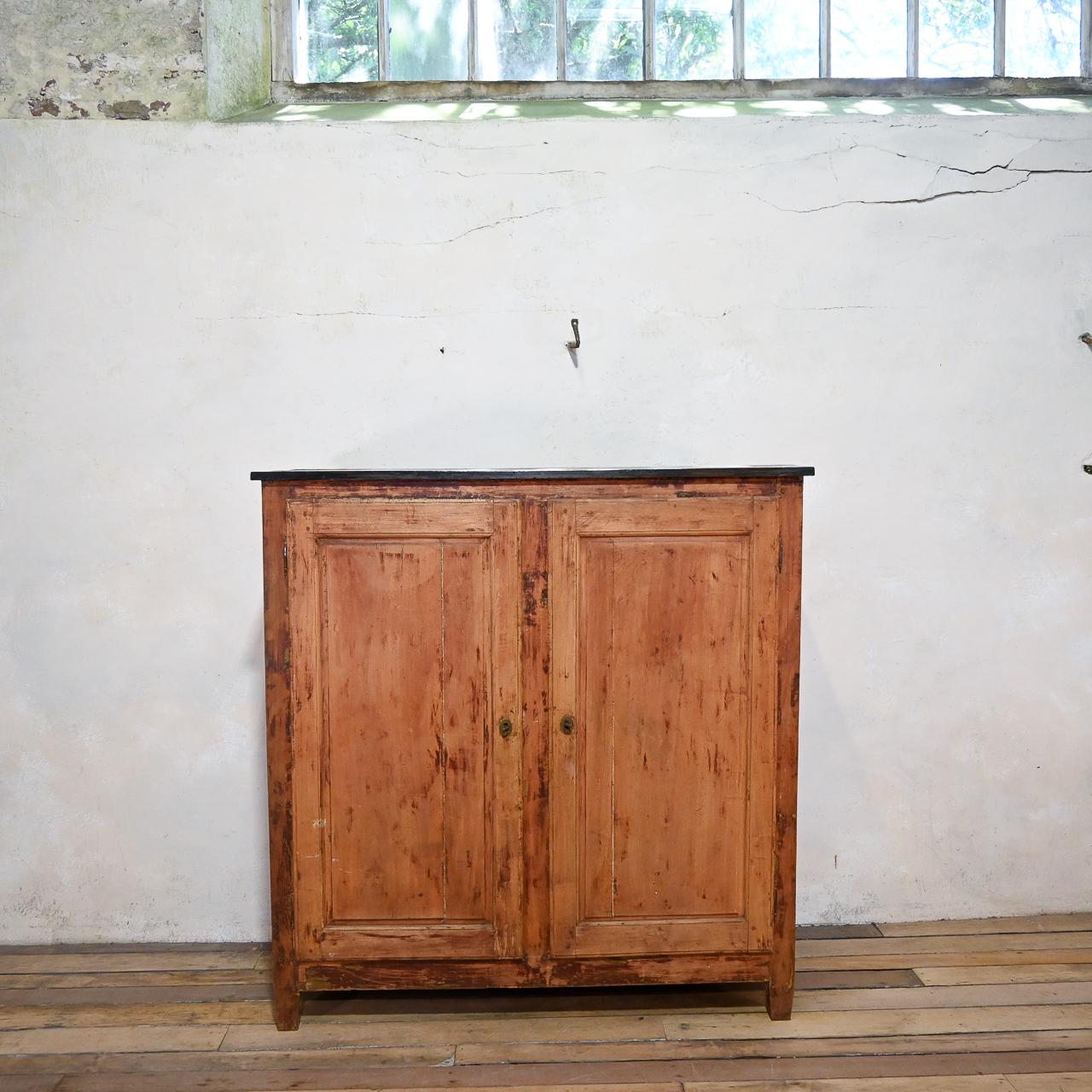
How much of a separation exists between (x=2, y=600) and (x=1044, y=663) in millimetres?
3588

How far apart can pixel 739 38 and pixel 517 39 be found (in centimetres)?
81

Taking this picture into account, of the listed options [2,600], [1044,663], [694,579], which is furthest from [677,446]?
[2,600]

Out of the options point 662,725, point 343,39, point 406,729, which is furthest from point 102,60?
point 662,725

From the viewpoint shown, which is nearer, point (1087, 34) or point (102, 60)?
point (102, 60)

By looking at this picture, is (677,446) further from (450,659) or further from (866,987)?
(866,987)

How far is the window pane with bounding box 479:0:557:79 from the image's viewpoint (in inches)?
135

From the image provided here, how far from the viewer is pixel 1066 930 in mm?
3189

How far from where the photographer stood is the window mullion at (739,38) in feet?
11.3

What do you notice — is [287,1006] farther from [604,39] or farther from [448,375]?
[604,39]

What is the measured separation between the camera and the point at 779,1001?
260 cm

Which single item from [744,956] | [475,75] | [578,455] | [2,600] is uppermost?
[475,75]

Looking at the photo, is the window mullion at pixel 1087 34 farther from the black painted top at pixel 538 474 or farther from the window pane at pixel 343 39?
A: the window pane at pixel 343 39

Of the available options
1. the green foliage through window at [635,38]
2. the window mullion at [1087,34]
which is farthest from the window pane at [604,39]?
the window mullion at [1087,34]

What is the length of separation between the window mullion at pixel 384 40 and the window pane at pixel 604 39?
0.65 m
